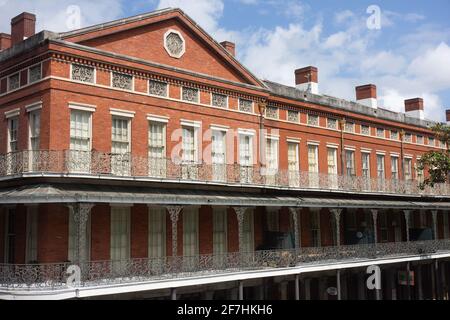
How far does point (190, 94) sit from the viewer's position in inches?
824

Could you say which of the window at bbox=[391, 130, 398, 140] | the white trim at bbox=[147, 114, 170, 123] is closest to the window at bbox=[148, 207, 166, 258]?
the white trim at bbox=[147, 114, 170, 123]

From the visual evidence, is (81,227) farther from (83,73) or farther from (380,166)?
(380,166)

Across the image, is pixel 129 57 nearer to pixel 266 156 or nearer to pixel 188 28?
pixel 188 28

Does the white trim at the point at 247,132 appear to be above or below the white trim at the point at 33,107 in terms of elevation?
below

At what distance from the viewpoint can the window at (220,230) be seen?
834 inches

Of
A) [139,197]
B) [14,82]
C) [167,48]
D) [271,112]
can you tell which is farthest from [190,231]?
[14,82]

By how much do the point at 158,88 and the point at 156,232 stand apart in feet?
16.4

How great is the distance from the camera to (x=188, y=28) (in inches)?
832

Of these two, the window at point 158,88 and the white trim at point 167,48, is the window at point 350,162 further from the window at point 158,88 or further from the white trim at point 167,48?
the window at point 158,88

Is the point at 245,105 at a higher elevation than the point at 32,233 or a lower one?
higher

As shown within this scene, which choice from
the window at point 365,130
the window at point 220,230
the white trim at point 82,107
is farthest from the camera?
the window at point 365,130

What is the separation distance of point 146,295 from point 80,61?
7548 millimetres

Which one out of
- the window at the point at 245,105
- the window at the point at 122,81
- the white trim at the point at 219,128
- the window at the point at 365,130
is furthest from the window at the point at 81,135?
the window at the point at 365,130

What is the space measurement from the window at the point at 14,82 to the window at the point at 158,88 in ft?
14.1
